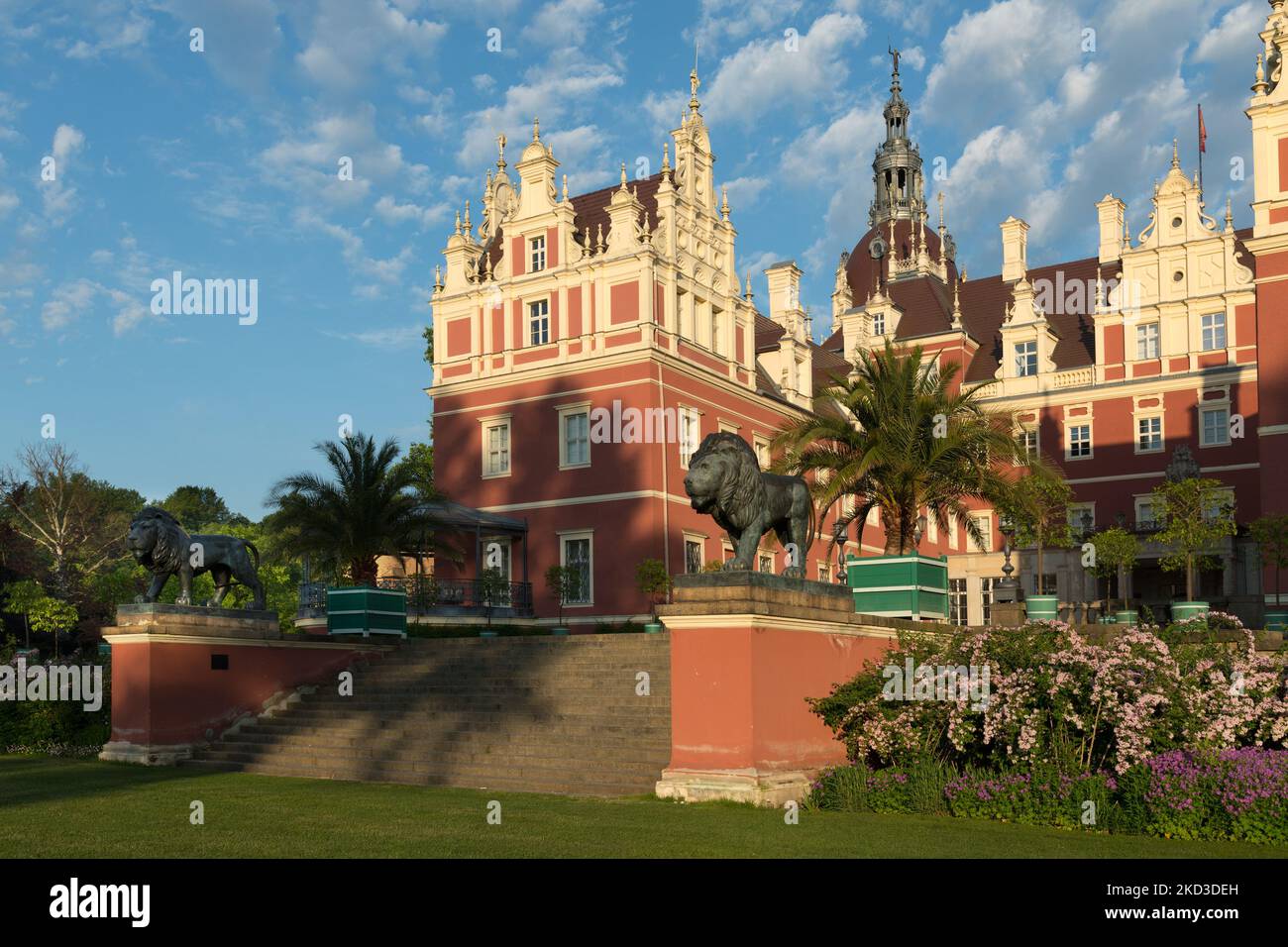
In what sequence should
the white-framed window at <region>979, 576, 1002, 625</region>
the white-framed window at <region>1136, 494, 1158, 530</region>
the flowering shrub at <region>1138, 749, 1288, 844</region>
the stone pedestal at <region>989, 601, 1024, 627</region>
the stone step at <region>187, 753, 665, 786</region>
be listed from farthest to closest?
the white-framed window at <region>979, 576, 1002, 625</region> → the white-framed window at <region>1136, 494, 1158, 530</region> → the stone pedestal at <region>989, 601, 1024, 627</region> → the stone step at <region>187, 753, 665, 786</region> → the flowering shrub at <region>1138, 749, 1288, 844</region>

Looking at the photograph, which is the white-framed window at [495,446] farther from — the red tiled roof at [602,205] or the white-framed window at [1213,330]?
the white-framed window at [1213,330]

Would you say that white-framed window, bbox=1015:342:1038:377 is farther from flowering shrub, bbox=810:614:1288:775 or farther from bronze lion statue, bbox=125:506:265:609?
bronze lion statue, bbox=125:506:265:609

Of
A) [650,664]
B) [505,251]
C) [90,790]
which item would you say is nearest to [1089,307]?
[505,251]

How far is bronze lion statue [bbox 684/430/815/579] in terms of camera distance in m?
15.1

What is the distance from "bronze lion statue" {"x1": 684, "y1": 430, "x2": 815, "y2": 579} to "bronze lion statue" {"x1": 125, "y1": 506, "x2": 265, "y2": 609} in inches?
336

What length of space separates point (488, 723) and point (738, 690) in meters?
5.67

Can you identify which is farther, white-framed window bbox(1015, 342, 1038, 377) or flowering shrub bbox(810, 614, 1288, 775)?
white-framed window bbox(1015, 342, 1038, 377)

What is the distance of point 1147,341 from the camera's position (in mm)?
46594

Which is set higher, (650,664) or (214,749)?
(650,664)

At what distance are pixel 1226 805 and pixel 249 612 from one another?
51.3 feet

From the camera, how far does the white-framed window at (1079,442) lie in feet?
157

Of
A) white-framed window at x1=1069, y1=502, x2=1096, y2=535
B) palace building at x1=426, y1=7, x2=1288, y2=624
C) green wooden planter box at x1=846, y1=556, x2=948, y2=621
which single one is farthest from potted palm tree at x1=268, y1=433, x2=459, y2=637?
white-framed window at x1=1069, y1=502, x2=1096, y2=535

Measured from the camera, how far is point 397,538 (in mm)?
32375

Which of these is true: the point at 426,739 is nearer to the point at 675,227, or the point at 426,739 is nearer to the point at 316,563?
the point at 316,563
